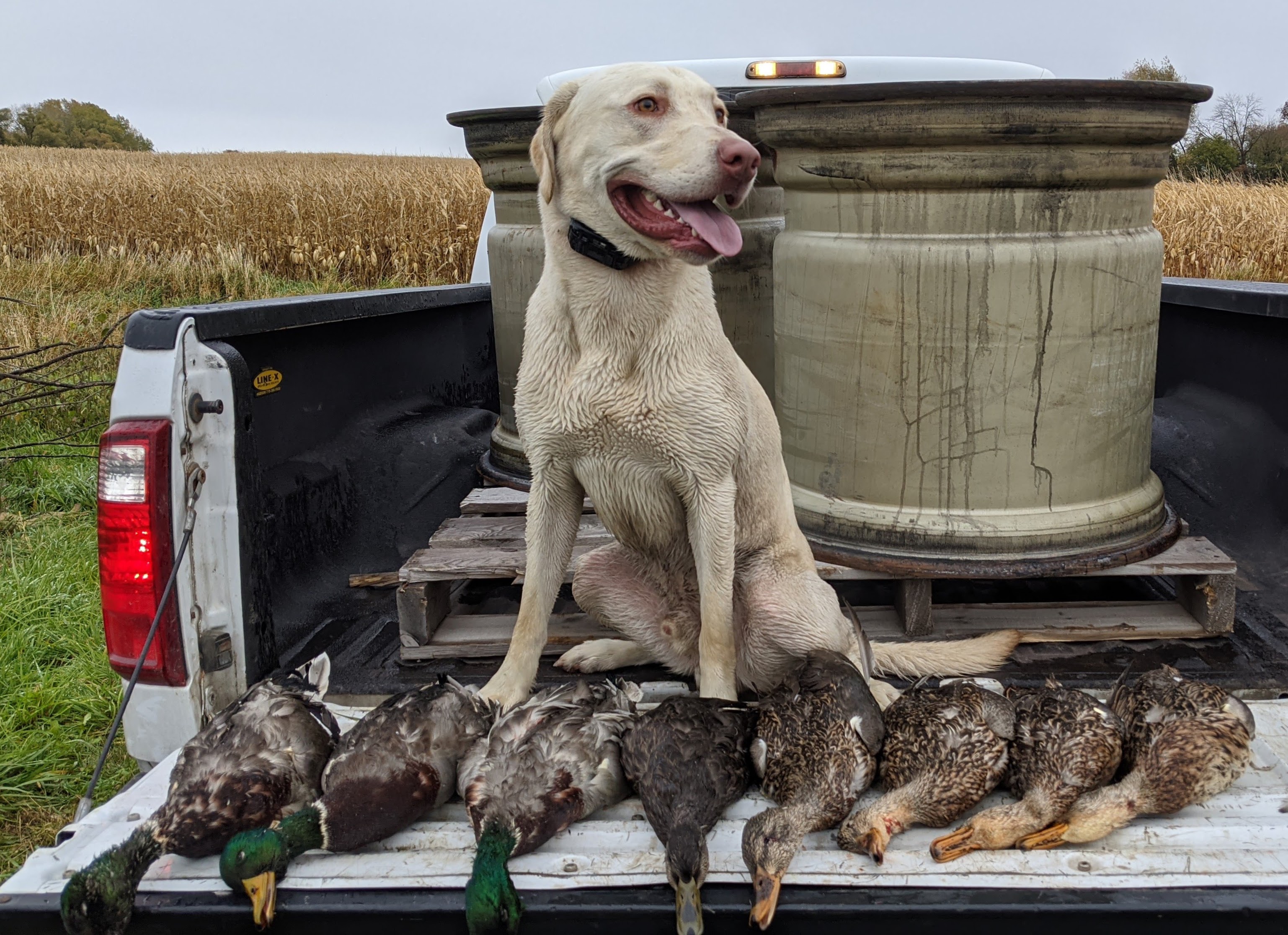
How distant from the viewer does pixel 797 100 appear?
279 centimetres

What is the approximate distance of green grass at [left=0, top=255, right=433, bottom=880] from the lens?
341 centimetres

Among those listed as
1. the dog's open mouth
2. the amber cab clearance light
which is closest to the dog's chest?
the dog's open mouth

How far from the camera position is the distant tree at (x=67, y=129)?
4519 centimetres

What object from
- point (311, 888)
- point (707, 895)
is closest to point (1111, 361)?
point (707, 895)

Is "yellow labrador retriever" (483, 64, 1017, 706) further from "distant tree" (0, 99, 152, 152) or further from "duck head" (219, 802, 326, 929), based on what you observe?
"distant tree" (0, 99, 152, 152)

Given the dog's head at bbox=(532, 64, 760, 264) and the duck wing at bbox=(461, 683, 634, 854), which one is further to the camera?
the dog's head at bbox=(532, 64, 760, 264)

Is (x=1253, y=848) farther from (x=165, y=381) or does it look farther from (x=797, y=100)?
(x=165, y=381)

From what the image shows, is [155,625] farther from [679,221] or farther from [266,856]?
[679,221]

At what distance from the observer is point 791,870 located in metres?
1.74

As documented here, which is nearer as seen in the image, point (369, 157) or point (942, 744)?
point (942, 744)

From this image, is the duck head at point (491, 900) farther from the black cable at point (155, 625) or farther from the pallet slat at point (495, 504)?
the pallet slat at point (495, 504)

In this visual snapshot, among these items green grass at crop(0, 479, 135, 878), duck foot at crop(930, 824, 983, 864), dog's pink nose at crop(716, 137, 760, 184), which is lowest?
green grass at crop(0, 479, 135, 878)

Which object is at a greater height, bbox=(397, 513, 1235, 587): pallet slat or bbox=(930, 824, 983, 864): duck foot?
bbox=(397, 513, 1235, 587): pallet slat

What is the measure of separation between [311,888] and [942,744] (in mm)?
1271
